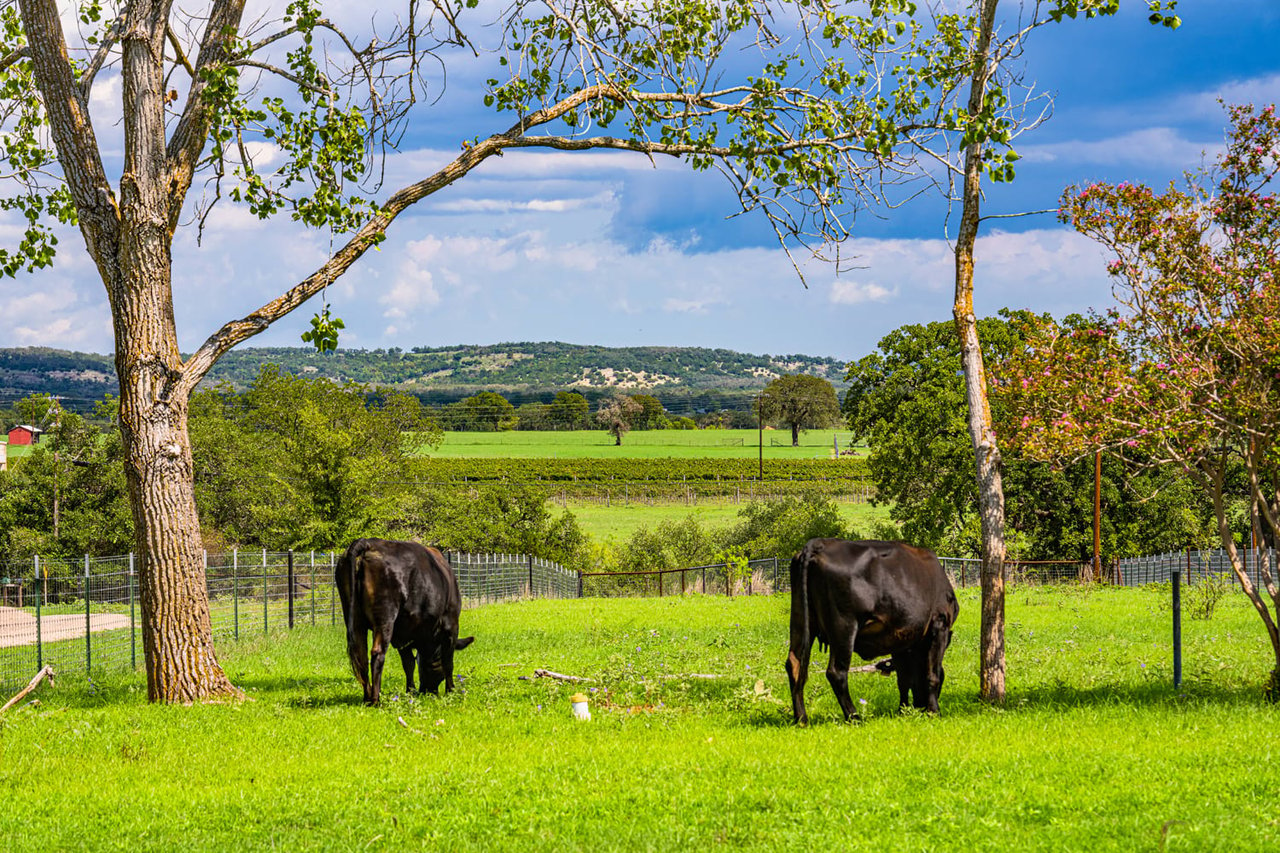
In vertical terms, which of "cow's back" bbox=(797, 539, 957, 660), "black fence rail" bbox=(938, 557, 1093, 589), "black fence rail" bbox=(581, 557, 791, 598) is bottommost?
"black fence rail" bbox=(581, 557, 791, 598)

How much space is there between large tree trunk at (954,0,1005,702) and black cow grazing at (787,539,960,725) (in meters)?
0.47

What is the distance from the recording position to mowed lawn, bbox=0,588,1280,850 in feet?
21.1

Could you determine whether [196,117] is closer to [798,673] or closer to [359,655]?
[359,655]

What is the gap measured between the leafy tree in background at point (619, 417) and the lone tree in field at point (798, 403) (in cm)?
1620

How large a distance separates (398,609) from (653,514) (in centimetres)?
6191

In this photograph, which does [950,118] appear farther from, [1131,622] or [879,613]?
[1131,622]

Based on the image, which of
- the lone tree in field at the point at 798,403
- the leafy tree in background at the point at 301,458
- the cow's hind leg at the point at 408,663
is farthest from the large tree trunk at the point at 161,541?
the lone tree in field at the point at 798,403

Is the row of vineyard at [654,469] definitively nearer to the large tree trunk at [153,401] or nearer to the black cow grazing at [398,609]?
the black cow grazing at [398,609]

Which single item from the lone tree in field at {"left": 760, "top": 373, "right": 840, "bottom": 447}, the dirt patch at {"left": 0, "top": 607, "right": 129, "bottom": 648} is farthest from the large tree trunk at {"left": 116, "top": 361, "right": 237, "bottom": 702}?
the lone tree in field at {"left": 760, "top": 373, "right": 840, "bottom": 447}

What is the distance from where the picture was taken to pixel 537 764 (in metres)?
8.24

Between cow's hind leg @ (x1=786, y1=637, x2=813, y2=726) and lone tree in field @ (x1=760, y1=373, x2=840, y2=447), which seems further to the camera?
lone tree in field @ (x1=760, y1=373, x2=840, y2=447)

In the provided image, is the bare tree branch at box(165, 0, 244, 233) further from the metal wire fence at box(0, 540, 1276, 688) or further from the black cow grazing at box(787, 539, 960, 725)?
the black cow grazing at box(787, 539, 960, 725)

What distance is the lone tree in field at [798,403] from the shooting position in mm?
116375

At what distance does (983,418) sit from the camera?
10.8m
